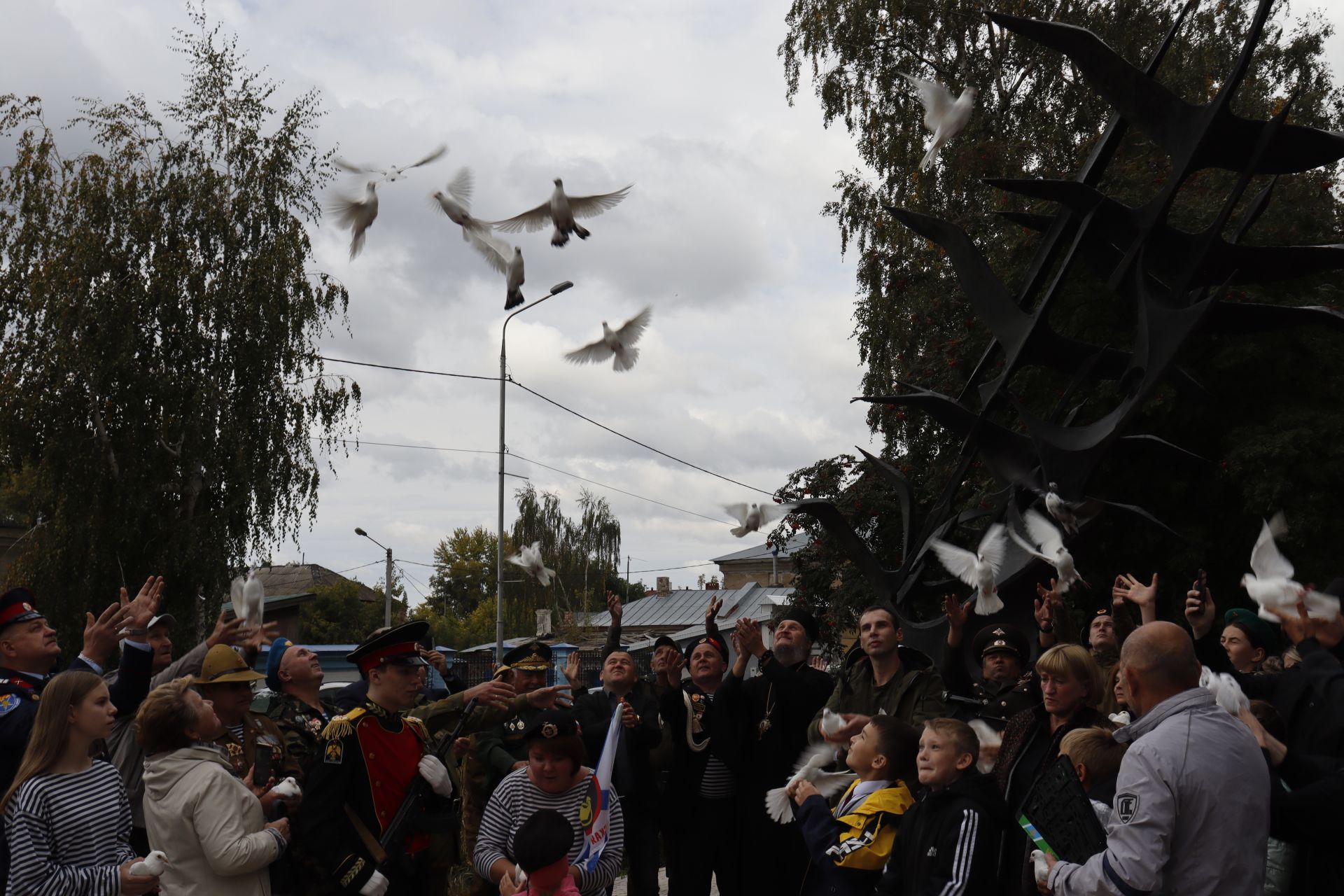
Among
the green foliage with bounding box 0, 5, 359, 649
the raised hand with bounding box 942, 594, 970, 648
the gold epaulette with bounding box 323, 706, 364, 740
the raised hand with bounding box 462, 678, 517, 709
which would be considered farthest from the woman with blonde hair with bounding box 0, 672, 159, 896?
the green foliage with bounding box 0, 5, 359, 649

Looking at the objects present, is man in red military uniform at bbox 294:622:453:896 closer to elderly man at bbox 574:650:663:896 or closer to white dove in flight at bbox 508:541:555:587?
elderly man at bbox 574:650:663:896

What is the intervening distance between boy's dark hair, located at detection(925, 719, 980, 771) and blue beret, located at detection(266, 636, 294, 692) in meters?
3.19

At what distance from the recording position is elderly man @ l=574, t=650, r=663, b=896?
21.5 ft

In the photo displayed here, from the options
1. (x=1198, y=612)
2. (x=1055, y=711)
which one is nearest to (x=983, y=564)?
(x=1198, y=612)

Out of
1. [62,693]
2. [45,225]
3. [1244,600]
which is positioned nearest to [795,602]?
[1244,600]

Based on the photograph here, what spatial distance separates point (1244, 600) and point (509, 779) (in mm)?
10018

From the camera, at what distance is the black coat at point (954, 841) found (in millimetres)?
3809

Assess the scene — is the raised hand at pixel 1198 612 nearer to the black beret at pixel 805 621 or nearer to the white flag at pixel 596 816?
the black beret at pixel 805 621

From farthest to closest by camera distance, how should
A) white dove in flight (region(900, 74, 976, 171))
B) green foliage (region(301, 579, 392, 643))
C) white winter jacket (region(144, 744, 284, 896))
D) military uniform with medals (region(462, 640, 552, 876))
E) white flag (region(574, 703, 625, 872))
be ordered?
green foliage (region(301, 579, 392, 643)) < white dove in flight (region(900, 74, 976, 171)) < military uniform with medals (region(462, 640, 552, 876)) < white flag (region(574, 703, 625, 872)) < white winter jacket (region(144, 744, 284, 896))

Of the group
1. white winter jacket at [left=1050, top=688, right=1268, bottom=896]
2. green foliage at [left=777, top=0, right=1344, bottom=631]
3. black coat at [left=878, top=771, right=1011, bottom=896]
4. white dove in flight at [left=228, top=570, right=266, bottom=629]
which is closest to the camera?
white winter jacket at [left=1050, top=688, right=1268, bottom=896]

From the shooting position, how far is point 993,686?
5711mm

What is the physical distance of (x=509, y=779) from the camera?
4637 mm

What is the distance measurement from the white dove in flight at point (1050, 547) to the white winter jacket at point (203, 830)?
447cm

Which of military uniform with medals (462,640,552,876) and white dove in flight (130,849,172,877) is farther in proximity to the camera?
military uniform with medals (462,640,552,876)
